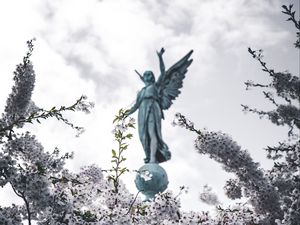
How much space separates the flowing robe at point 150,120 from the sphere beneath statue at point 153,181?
81cm

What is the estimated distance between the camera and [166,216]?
171 inches

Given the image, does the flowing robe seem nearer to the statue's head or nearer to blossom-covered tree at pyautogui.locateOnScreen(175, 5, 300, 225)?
the statue's head

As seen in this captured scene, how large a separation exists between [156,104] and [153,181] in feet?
9.31

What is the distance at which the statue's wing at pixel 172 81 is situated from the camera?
42.4 ft

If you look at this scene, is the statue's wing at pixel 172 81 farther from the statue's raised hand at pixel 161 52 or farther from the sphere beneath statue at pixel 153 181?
the sphere beneath statue at pixel 153 181

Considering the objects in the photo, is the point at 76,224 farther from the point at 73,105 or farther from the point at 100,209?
the point at 73,105

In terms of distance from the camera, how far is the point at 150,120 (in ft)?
40.8

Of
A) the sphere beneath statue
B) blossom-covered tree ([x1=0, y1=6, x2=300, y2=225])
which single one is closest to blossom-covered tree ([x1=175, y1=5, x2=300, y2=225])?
blossom-covered tree ([x1=0, y1=6, x2=300, y2=225])

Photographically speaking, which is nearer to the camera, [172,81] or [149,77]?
[149,77]

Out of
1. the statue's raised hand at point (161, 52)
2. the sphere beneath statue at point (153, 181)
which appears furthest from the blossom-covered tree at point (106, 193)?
the statue's raised hand at point (161, 52)

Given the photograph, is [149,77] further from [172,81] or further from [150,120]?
[150,120]

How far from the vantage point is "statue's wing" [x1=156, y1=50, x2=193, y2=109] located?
12938mm

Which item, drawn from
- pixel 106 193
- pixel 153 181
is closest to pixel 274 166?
pixel 106 193

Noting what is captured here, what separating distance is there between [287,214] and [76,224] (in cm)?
239
